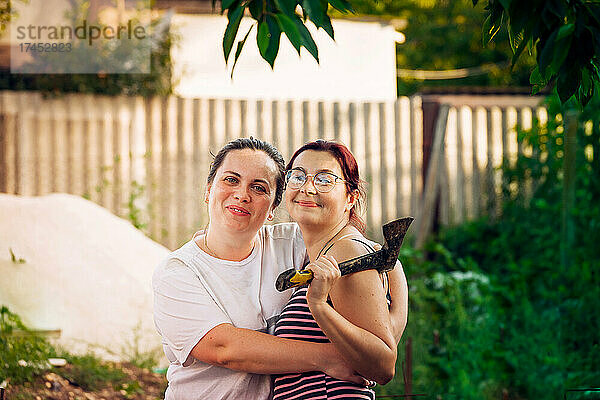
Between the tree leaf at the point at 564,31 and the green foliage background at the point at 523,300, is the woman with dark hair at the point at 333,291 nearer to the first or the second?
→ the tree leaf at the point at 564,31

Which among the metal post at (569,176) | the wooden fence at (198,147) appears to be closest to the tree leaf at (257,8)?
the metal post at (569,176)

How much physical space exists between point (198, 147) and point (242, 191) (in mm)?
4147

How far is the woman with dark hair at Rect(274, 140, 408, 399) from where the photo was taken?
79.8 inches

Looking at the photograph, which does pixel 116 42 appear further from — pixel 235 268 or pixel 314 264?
pixel 314 264

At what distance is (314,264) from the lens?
2.00 meters

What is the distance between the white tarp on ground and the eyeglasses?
7.13 feet

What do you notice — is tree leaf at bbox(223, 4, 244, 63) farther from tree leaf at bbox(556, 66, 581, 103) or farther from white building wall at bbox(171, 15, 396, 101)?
white building wall at bbox(171, 15, 396, 101)

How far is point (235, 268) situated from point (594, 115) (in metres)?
3.75

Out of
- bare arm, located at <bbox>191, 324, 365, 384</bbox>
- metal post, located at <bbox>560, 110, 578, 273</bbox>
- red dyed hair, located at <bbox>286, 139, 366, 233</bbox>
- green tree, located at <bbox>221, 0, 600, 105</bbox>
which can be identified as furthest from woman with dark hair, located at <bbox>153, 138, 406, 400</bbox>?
metal post, located at <bbox>560, 110, 578, 273</bbox>

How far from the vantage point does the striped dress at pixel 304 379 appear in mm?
2145

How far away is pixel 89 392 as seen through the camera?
3.73 m

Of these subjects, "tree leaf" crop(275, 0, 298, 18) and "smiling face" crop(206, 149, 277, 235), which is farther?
"smiling face" crop(206, 149, 277, 235)

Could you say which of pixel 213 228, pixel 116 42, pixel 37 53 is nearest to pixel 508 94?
pixel 116 42

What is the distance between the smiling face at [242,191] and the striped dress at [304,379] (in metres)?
0.29
